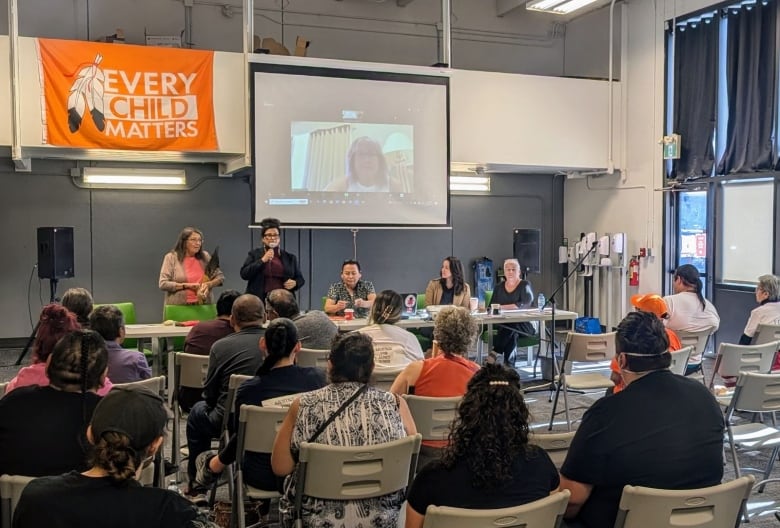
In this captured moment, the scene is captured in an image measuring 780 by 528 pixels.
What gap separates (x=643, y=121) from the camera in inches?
349

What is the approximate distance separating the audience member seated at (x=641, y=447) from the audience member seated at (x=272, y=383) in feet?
3.99

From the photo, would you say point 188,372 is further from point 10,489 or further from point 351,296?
point 351,296

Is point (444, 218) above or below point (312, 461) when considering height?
above

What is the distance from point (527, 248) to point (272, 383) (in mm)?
6988

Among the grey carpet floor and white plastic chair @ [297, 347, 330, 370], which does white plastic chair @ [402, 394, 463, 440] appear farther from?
white plastic chair @ [297, 347, 330, 370]

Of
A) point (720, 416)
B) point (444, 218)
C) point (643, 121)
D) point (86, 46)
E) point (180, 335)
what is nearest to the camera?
point (720, 416)

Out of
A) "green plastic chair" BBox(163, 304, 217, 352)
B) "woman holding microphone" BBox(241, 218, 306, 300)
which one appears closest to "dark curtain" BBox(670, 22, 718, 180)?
"woman holding microphone" BBox(241, 218, 306, 300)

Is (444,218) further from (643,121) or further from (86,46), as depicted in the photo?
(86,46)

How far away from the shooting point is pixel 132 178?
8.38 meters

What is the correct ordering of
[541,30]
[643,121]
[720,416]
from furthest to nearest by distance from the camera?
[541,30], [643,121], [720,416]

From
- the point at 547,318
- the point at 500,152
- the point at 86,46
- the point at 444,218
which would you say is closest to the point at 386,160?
the point at 444,218

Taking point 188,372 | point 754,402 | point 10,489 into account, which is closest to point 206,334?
point 188,372

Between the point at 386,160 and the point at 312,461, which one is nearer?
the point at 312,461

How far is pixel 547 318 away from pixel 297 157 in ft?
9.93
